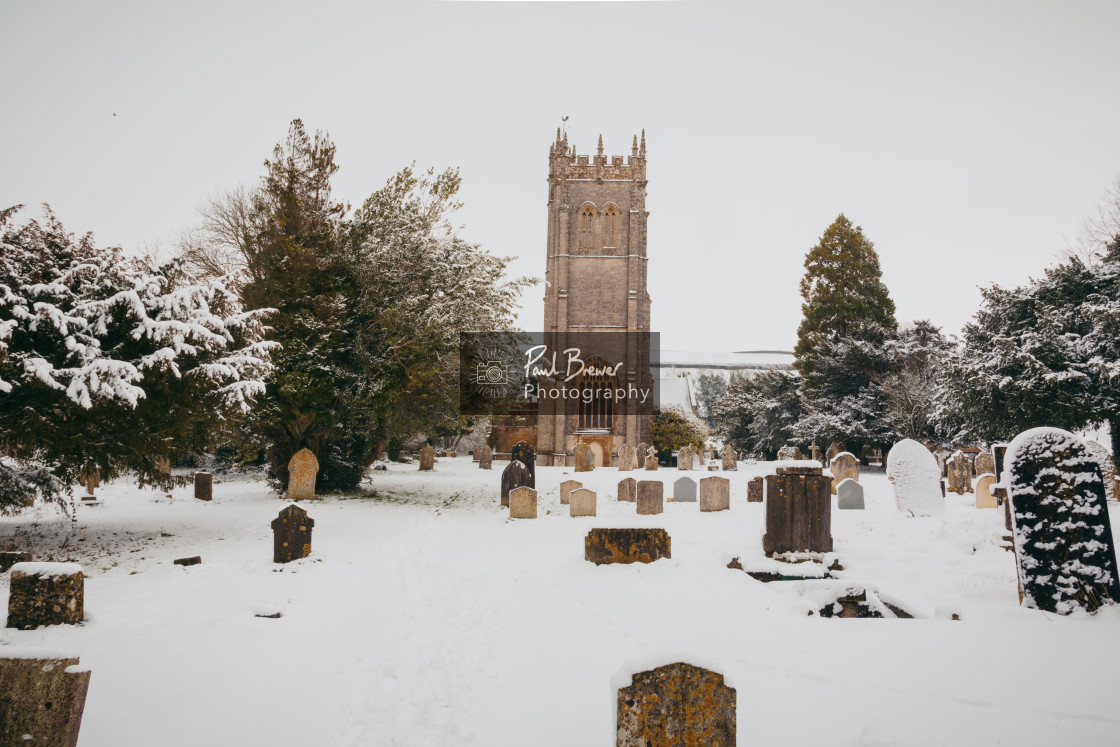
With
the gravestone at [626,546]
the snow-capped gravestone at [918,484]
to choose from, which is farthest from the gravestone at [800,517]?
the snow-capped gravestone at [918,484]

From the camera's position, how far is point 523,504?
35.5ft

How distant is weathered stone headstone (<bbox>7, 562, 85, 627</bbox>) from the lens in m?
3.99

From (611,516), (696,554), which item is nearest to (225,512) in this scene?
(611,516)

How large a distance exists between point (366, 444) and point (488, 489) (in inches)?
159

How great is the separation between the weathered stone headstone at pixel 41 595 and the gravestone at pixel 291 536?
8.26 feet

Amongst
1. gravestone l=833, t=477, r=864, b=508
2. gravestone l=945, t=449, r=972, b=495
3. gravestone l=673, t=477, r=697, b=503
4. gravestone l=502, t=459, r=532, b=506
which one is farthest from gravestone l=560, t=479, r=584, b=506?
gravestone l=945, t=449, r=972, b=495

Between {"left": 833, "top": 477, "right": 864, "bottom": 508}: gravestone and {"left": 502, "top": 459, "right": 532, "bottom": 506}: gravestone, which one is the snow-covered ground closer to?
{"left": 833, "top": 477, "right": 864, "bottom": 508}: gravestone

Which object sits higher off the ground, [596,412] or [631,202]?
[631,202]

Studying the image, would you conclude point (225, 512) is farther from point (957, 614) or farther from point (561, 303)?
point (561, 303)

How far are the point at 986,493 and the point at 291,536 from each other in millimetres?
11587

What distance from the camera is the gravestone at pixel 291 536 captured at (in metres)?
6.67

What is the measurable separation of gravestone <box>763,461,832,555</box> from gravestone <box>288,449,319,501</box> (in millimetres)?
9706

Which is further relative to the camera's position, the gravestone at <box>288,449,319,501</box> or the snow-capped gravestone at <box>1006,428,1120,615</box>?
the gravestone at <box>288,449,319,501</box>

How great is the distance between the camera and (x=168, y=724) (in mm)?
2865
